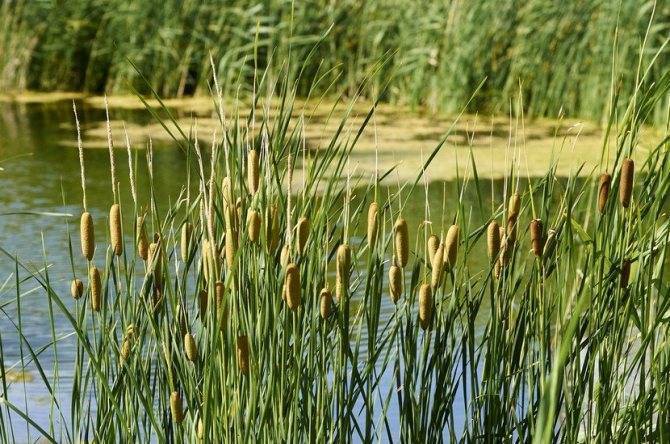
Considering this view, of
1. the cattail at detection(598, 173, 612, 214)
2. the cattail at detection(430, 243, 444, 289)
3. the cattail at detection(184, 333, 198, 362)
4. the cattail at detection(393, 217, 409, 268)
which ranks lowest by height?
the cattail at detection(184, 333, 198, 362)

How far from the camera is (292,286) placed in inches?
61.6

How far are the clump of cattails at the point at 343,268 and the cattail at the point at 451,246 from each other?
0.15 metres

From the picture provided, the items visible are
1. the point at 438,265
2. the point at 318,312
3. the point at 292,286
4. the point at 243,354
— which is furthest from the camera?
the point at 318,312

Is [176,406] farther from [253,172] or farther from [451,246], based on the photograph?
A: [451,246]

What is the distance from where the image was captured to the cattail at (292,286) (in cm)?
154

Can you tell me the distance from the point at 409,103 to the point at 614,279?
19.9 ft

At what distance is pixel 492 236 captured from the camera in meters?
1.83

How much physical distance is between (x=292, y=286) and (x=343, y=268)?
7.3 inches

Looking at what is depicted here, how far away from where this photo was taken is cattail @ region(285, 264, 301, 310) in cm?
154

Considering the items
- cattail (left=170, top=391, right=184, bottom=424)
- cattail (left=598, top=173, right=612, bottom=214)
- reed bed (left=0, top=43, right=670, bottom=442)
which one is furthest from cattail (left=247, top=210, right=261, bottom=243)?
cattail (left=598, top=173, right=612, bottom=214)

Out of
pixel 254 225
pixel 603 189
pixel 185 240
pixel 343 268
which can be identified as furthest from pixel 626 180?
pixel 185 240

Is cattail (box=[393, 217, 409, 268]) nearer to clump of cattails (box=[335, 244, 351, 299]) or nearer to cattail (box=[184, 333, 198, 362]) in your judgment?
clump of cattails (box=[335, 244, 351, 299])

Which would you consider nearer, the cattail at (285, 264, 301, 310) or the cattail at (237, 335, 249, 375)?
the cattail at (285, 264, 301, 310)

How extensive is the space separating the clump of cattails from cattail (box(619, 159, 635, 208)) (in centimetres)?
37
